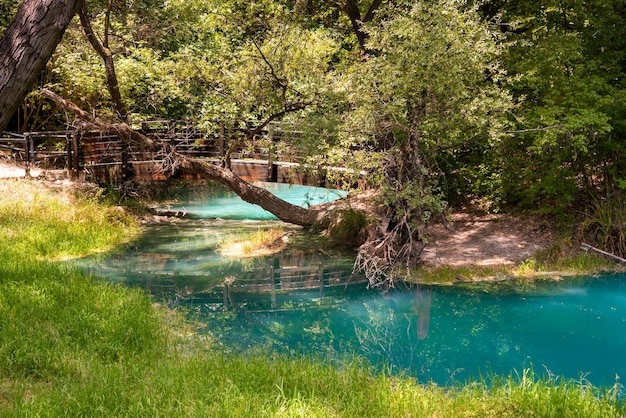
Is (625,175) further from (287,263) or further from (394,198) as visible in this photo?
(287,263)

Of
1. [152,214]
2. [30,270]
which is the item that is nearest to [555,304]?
[30,270]

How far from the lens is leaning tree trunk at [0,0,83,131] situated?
13.2 feet

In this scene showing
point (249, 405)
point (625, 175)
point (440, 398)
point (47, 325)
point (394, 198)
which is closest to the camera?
point (249, 405)

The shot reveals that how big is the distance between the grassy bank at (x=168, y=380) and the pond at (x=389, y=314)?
0.66 m

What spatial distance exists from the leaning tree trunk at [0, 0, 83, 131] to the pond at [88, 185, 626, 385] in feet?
13.6

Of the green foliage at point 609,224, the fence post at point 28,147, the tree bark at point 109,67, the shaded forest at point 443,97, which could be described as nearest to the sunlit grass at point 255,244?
the shaded forest at point 443,97

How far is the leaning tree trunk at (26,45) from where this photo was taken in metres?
4.03

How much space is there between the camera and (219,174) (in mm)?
14156

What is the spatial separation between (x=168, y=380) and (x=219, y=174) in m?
9.05

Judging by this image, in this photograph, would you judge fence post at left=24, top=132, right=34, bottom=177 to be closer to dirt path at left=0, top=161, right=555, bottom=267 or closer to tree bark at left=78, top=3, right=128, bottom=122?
tree bark at left=78, top=3, right=128, bottom=122

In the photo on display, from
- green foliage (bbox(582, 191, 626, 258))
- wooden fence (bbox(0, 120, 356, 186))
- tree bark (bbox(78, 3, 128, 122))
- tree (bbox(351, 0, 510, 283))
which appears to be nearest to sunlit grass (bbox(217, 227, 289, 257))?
wooden fence (bbox(0, 120, 356, 186))

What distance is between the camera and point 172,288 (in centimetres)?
1027

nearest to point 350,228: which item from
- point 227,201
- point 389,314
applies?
point 389,314

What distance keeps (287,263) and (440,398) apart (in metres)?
6.97
